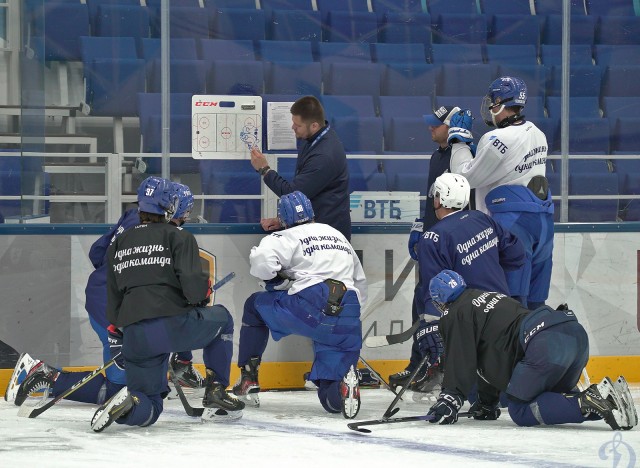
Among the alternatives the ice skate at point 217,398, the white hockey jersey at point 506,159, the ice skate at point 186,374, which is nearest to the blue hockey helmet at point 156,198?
the ice skate at point 217,398

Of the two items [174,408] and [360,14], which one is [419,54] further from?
[174,408]

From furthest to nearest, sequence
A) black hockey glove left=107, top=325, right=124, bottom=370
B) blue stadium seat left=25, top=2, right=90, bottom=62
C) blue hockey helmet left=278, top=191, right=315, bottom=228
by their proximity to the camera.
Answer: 1. blue stadium seat left=25, top=2, right=90, bottom=62
2. blue hockey helmet left=278, top=191, right=315, bottom=228
3. black hockey glove left=107, top=325, right=124, bottom=370

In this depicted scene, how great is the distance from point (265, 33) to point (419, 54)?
867 millimetres

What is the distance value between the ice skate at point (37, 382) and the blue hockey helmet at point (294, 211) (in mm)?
1318

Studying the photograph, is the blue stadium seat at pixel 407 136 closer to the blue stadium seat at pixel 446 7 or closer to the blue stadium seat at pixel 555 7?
the blue stadium seat at pixel 446 7

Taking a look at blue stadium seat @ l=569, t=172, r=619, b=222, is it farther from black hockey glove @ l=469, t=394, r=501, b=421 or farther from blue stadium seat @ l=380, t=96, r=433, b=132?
black hockey glove @ l=469, t=394, r=501, b=421

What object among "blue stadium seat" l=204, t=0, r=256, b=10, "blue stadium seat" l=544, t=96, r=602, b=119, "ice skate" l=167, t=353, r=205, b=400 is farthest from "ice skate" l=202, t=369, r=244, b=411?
"blue stadium seat" l=544, t=96, r=602, b=119

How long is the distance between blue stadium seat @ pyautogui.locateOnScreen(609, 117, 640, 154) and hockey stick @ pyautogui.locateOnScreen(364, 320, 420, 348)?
6.03 feet

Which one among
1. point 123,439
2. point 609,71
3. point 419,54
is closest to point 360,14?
point 419,54

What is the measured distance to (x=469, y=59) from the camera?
7.46 metres

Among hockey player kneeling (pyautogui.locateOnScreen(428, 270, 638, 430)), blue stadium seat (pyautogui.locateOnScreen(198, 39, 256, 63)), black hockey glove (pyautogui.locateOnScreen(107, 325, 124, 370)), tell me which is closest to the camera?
hockey player kneeling (pyautogui.locateOnScreen(428, 270, 638, 430))

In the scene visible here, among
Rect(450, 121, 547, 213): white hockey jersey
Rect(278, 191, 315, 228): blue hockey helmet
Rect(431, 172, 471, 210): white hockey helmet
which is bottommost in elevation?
Rect(278, 191, 315, 228): blue hockey helmet

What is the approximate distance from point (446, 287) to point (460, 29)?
2.29 meters

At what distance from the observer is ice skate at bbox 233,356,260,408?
6.30 m
